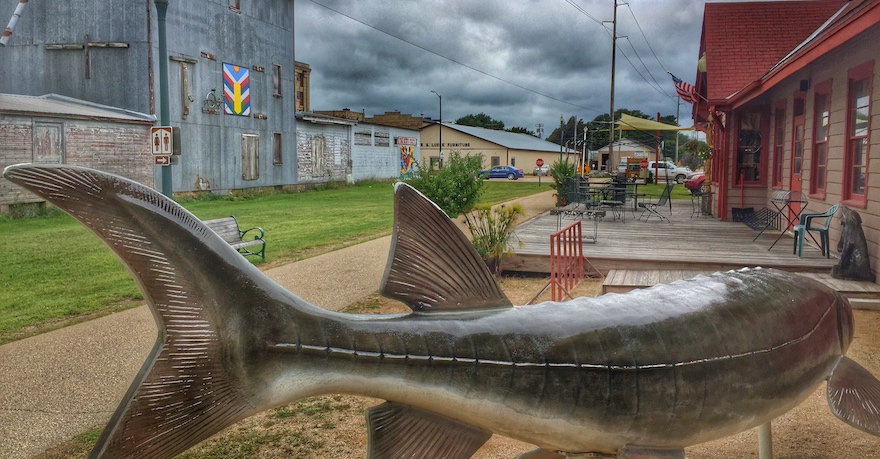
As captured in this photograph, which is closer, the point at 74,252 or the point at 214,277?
the point at 214,277

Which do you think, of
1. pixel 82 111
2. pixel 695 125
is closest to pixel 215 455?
pixel 82 111

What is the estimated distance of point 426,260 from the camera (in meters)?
2.17

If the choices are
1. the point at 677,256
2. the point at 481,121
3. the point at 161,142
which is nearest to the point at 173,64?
the point at 161,142

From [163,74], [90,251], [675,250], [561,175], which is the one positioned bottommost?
[90,251]

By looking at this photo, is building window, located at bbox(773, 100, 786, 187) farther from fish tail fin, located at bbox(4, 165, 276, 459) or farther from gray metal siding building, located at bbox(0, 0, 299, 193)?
gray metal siding building, located at bbox(0, 0, 299, 193)

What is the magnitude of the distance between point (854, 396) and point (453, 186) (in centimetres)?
901

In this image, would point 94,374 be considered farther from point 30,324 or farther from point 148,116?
point 148,116

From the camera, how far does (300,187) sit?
31719 millimetres

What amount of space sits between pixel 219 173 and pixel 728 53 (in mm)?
17493

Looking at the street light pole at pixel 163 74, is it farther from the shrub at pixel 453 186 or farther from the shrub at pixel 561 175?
the shrub at pixel 561 175

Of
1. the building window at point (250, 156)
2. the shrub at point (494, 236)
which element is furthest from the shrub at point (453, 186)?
the building window at point (250, 156)

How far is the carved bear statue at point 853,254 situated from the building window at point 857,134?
1.54 ft

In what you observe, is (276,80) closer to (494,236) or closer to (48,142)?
(48,142)

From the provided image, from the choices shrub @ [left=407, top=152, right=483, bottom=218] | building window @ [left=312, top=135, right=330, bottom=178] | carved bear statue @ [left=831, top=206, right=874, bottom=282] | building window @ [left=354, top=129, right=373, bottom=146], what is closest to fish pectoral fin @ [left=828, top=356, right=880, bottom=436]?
carved bear statue @ [left=831, top=206, right=874, bottom=282]
